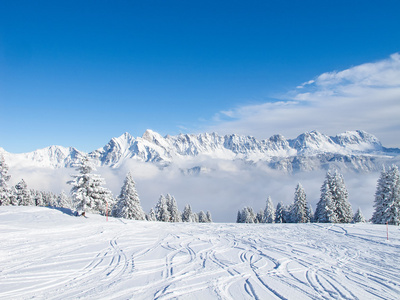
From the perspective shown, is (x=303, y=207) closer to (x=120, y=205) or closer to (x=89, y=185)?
(x=120, y=205)

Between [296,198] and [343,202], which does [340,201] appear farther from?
[296,198]

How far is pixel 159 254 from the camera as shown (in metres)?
11.1

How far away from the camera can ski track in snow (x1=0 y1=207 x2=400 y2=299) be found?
6539mm

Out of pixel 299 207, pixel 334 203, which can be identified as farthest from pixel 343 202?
pixel 299 207

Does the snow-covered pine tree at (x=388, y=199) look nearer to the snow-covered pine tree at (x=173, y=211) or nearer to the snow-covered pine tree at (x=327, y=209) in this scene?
the snow-covered pine tree at (x=327, y=209)

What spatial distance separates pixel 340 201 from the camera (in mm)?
36562

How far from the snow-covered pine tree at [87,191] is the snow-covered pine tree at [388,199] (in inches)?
1326

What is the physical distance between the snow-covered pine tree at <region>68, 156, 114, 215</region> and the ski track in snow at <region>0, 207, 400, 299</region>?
1082 cm

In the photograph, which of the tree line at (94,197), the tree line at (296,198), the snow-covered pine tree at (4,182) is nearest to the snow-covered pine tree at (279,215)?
the tree line at (296,198)

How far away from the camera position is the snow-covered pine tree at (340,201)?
36219 millimetres

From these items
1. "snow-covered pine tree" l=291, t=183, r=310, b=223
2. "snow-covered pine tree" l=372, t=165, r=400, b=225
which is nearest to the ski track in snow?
"snow-covered pine tree" l=372, t=165, r=400, b=225

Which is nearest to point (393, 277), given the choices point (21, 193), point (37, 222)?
point (37, 222)

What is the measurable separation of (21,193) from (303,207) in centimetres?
5652

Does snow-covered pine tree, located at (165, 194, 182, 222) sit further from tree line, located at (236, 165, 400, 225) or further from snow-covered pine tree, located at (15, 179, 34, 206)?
snow-covered pine tree, located at (15, 179, 34, 206)
